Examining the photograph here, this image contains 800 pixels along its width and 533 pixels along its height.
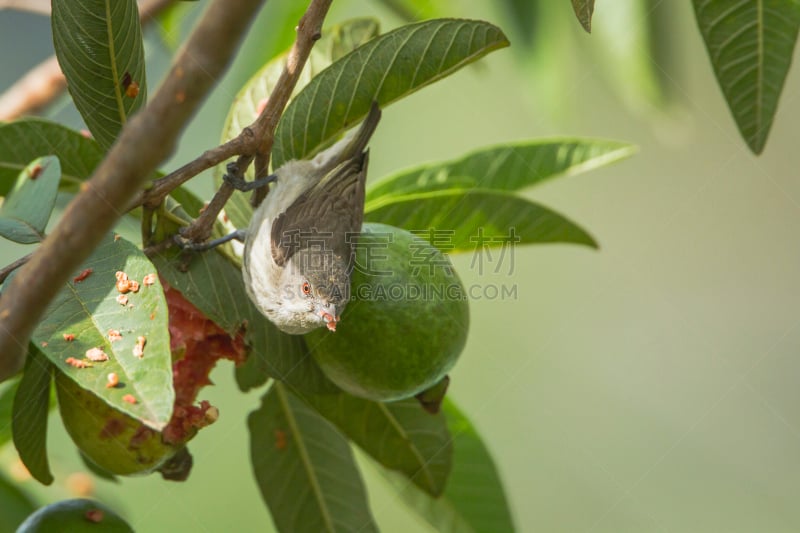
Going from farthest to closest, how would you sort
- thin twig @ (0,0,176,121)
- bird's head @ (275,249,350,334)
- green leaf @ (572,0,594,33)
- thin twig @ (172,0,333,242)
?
thin twig @ (0,0,176,121)
bird's head @ (275,249,350,334)
thin twig @ (172,0,333,242)
green leaf @ (572,0,594,33)

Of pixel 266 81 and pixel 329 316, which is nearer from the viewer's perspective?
pixel 329 316

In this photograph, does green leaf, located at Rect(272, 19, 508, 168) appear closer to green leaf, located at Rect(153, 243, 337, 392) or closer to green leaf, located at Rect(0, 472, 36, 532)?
green leaf, located at Rect(153, 243, 337, 392)

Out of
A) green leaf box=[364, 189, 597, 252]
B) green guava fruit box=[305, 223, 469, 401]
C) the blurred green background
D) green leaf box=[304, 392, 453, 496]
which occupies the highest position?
green leaf box=[364, 189, 597, 252]

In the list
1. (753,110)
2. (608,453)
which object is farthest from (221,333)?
(608,453)

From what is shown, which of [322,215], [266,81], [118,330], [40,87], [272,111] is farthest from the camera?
[322,215]

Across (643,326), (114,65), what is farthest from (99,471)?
(643,326)

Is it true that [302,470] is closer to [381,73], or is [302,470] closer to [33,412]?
[33,412]

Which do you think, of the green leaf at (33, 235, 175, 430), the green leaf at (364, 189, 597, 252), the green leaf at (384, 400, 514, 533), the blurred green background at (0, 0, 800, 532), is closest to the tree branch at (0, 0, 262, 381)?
the green leaf at (33, 235, 175, 430)

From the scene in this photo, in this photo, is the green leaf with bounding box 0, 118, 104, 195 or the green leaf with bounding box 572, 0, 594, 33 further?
the green leaf with bounding box 0, 118, 104, 195

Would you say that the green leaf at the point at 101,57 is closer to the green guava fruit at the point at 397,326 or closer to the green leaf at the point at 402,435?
the green guava fruit at the point at 397,326
